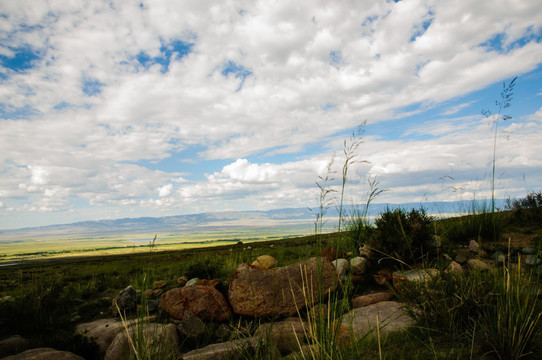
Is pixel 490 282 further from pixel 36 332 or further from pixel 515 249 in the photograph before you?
pixel 36 332

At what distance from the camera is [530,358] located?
2.90 meters

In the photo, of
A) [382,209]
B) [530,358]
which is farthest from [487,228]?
[530,358]

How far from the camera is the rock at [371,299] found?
5.98 meters

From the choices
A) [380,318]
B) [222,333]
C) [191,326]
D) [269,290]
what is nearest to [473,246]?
[380,318]

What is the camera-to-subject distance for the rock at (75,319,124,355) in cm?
554

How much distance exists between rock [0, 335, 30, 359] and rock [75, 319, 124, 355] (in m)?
0.88

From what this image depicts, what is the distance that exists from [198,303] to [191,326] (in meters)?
0.68

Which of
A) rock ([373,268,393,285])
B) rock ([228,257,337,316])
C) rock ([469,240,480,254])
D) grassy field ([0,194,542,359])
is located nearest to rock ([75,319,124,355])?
grassy field ([0,194,542,359])

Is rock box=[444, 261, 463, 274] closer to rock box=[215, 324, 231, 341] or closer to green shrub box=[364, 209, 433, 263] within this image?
green shrub box=[364, 209, 433, 263]

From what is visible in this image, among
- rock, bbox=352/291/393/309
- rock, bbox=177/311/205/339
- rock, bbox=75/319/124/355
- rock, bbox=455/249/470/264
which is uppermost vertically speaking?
rock, bbox=455/249/470/264

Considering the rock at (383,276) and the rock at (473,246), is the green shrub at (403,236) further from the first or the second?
the rock at (473,246)

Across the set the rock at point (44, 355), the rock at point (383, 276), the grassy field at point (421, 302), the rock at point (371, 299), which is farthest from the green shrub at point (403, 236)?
the rock at point (44, 355)

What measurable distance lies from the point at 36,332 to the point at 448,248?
10.1m

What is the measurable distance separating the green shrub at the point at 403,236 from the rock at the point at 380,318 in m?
1.80
